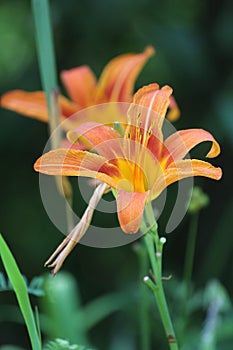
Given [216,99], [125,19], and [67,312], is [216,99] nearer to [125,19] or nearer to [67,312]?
[125,19]

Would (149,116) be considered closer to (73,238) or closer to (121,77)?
(73,238)

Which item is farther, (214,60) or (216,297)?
(214,60)

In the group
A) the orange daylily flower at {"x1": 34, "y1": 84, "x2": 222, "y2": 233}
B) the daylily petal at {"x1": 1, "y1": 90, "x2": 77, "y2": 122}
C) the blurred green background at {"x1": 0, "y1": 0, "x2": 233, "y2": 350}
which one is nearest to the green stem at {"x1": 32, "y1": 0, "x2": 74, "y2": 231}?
the daylily petal at {"x1": 1, "y1": 90, "x2": 77, "y2": 122}

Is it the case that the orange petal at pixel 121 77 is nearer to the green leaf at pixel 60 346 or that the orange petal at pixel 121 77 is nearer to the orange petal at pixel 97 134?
the orange petal at pixel 97 134

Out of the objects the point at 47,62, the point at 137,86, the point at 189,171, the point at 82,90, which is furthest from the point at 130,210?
the point at 137,86

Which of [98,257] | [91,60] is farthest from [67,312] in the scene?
[91,60]

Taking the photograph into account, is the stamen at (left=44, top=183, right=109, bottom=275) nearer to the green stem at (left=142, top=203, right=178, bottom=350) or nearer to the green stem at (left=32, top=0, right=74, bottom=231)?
the green stem at (left=142, top=203, right=178, bottom=350)

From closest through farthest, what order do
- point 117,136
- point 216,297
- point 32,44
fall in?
point 117,136 < point 216,297 < point 32,44
